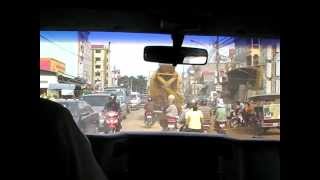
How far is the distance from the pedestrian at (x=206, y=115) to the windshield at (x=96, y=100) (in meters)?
0.81

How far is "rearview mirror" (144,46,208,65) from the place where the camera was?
389 cm

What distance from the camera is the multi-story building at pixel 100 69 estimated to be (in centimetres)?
337

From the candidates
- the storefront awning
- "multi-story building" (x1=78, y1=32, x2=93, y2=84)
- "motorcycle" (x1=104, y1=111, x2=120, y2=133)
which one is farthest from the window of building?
"motorcycle" (x1=104, y1=111, x2=120, y2=133)

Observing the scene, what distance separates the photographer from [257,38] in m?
3.95

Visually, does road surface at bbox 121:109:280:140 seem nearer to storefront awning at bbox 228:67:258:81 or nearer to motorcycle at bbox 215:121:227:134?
motorcycle at bbox 215:121:227:134

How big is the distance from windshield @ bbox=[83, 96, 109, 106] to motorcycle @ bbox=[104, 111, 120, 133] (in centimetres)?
45

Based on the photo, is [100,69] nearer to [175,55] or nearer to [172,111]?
[175,55]

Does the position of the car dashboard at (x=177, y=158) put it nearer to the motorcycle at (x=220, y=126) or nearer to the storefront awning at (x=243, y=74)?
the motorcycle at (x=220, y=126)

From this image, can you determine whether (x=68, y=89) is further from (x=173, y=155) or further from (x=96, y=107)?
(x=173, y=155)
